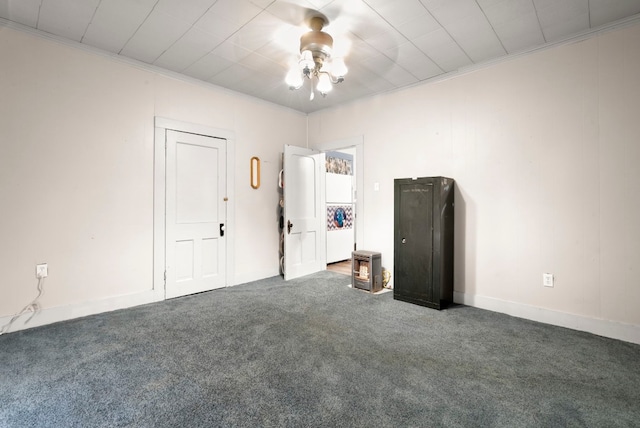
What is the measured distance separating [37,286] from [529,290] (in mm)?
4879

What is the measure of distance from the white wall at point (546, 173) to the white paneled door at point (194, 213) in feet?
8.73

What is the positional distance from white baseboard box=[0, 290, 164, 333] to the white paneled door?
0.87ft

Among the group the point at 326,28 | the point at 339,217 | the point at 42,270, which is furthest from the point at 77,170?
the point at 339,217

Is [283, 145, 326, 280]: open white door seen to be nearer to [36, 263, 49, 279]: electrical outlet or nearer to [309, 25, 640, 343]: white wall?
[309, 25, 640, 343]: white wall

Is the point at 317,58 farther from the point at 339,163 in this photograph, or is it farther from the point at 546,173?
the point at 339,163

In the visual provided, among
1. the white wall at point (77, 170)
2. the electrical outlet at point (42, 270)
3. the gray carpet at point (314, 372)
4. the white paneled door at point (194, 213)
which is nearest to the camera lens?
the gray carpet at point (314, 372)

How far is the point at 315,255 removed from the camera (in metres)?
5.09

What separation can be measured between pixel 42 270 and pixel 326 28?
353 cm

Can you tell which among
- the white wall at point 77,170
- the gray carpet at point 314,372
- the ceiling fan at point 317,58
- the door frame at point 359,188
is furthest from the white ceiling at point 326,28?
the gray carpet at point 314,372

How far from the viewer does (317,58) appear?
277 centimetres

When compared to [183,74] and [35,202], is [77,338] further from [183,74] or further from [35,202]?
[183,74]

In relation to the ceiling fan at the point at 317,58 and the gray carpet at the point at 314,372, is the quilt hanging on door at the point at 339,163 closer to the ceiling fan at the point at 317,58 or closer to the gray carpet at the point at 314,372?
the ceiling fan at the point at 317,58

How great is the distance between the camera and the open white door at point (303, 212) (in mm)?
4582

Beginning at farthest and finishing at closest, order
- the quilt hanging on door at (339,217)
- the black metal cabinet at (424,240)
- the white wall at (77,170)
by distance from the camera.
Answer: the quilt hanging on door at (339,217) → the black metal cabinet at (424,240) → the white wall at (77,170)
